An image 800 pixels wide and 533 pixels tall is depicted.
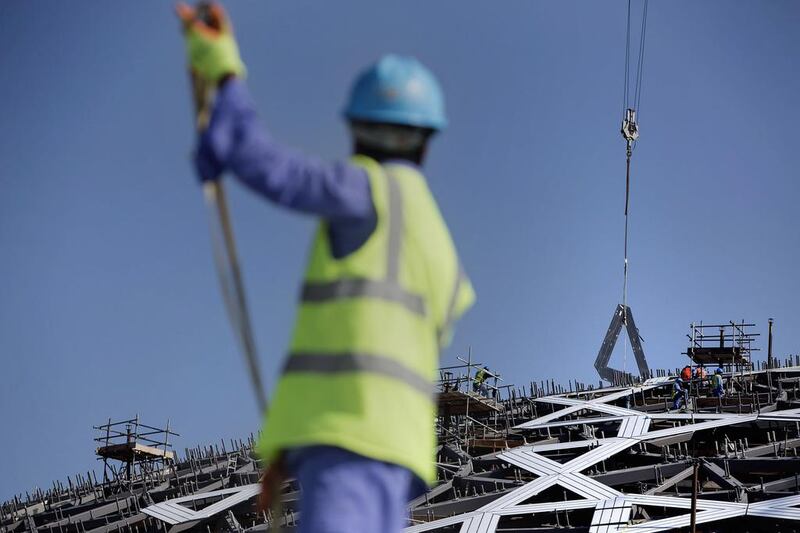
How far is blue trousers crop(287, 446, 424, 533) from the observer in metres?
3.83

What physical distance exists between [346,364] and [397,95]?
36.5 inches

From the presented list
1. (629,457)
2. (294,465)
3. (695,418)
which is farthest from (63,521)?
(294,465)

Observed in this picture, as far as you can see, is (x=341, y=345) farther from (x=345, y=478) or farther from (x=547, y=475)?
(x=547, y=475)

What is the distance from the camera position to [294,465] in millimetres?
4008

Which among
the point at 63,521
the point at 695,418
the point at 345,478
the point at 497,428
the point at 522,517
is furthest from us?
the point at 497,428

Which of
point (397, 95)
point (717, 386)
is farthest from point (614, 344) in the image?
point (397, 95)

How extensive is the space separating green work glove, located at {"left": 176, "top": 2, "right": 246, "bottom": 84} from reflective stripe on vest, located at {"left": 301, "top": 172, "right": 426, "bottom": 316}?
2.16 feet

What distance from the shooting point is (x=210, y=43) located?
12.7ft

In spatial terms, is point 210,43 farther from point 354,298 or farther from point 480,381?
point 480,381

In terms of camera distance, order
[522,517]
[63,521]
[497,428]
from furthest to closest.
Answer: [497,428], [63,521], [522,517]

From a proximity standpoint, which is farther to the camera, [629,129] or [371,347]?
[629,129]

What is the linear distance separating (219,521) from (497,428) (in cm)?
1169

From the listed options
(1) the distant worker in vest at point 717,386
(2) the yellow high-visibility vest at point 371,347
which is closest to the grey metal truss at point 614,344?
(1) the distant worker in vest at point 717,386

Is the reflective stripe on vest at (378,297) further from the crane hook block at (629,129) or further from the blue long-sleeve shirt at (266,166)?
the crane hook block at (629,129)
